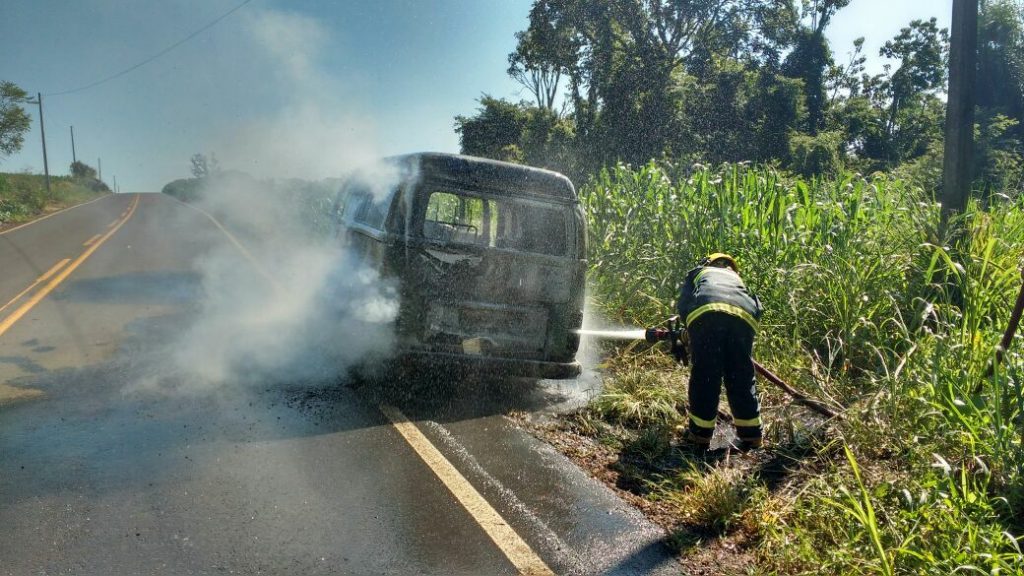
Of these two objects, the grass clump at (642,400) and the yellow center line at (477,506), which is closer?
the yellow center line at (477,506)

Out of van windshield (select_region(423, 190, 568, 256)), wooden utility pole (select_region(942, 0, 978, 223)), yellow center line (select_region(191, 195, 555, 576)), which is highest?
wooden utility pole (select_region(942, 0, 978, 223))

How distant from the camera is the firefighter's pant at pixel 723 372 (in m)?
4.49

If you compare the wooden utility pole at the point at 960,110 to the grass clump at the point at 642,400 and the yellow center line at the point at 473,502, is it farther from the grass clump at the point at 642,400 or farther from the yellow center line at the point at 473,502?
the yellow center line at the point at 473,502

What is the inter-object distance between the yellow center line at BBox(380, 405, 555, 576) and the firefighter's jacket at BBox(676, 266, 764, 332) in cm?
185

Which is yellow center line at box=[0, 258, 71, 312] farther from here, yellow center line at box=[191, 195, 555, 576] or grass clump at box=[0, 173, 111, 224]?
grass clump at box=[0, 173, 111, 224]

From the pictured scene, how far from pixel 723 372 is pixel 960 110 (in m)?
3.21

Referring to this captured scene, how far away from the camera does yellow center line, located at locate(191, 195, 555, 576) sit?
3084 mm

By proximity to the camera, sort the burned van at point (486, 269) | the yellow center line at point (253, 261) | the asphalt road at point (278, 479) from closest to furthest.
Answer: the asphalt road at point (278, 479) < the burned van at point (486, 269) < the yellow center line at point (253, 261)

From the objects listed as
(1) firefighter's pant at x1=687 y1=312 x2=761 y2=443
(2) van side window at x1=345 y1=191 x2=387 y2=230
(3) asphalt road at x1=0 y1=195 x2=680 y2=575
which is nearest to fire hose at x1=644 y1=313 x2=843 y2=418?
(1) firefighter's pant at x1=687 y1=312 x2=761 y2=443

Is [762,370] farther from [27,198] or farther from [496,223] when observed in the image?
[27,198]

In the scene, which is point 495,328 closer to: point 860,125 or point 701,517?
point 701,517

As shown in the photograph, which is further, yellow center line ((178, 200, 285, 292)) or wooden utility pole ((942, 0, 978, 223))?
yellow center line ((178, 200, 285, 292))

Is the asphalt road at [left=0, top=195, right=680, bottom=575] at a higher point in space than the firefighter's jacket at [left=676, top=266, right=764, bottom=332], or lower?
lower

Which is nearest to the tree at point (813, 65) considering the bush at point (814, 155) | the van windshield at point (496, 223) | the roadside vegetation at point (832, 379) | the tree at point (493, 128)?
the bush at point (814, 155)
